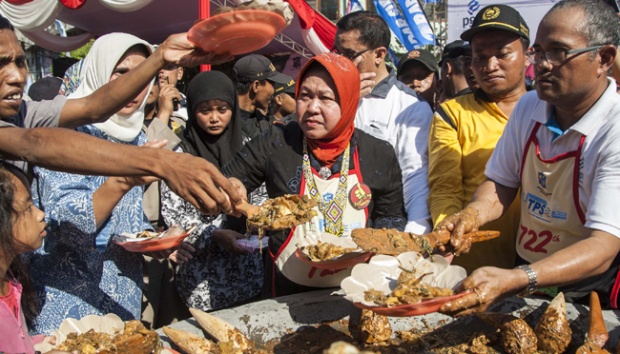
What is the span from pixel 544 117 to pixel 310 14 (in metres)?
7.24

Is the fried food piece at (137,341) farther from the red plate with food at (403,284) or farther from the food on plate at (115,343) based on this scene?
the red plate with food at (403,284)

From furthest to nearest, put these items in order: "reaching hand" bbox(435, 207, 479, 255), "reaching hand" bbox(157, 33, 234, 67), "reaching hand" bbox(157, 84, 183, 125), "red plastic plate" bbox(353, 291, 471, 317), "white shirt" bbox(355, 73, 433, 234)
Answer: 1. "reaching hand" bbox(157, 84, 183, 125)
2. "white shirt" bbox(355, 73, 433, 234)
3. "reaching hand" bbox(157, 33, 234, 67)
4. "reaching hand" bbox(435, 207, 479, 255)
5. "red plastic plate" bbox(353, 291, 471, 317)

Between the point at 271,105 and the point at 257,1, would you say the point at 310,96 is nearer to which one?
the point at 257,1

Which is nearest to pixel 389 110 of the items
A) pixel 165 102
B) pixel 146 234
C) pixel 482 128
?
→ pixel 482 128

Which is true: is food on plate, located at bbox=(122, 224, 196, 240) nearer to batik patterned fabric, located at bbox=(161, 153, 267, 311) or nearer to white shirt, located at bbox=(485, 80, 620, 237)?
batik patterned fabric, located at bbox=(161, 153, 267, 311)

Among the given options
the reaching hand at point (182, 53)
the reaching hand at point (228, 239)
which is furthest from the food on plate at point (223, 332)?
the reaching hand at point (182, 53)

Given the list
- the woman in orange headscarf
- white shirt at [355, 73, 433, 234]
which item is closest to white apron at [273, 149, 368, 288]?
the woman in orange headscarf

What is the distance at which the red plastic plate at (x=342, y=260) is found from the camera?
1.99 m

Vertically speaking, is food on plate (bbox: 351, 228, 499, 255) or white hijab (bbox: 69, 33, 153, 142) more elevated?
white hijab (bbox: 69, 33, 153, 142)

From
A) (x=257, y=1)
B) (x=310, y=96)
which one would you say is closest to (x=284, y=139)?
(x=310, y=96)

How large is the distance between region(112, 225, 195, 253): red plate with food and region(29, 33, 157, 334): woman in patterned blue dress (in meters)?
0.06

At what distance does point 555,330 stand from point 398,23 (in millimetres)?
9664

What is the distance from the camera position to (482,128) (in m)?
2.53

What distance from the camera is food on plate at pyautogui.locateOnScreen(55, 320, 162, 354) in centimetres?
172
